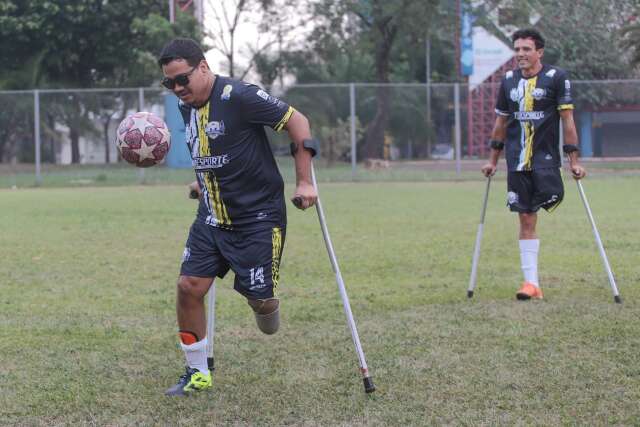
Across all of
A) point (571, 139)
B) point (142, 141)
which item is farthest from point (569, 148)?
point (142, 141)

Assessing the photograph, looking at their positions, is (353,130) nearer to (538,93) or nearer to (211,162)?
(538,93)

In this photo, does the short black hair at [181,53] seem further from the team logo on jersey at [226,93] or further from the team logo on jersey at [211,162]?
the team logo on jersey at [211,162]

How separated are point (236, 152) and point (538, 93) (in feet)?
11.6

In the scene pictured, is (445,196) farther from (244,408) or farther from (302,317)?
(244,408)

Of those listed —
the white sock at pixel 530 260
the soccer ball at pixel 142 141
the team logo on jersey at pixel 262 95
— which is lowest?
the white sock at pixel 530 260

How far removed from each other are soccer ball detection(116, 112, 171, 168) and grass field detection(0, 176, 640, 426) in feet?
4.17

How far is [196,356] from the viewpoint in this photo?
486 cm

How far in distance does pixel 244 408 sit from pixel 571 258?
18.9 feet

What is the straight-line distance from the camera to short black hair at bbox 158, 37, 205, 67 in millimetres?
4547

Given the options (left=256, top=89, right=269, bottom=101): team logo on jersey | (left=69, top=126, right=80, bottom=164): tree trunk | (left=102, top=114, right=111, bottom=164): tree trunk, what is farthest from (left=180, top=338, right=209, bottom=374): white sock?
(left=69, top=126, right=80, bottom=164): tree trunk

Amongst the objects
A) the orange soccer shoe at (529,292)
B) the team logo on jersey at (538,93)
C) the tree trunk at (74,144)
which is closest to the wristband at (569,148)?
the team logo on jersey at (538,93)

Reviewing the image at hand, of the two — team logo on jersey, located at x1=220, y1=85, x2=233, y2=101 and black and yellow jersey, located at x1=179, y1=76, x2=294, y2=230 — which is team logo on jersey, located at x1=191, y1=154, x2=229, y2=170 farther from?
team logo on jersey, located at x1=220, y1=85, x2=233, y2=101

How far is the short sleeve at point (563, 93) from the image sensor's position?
727 centimetres

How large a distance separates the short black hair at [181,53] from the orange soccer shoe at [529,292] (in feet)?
12.2
